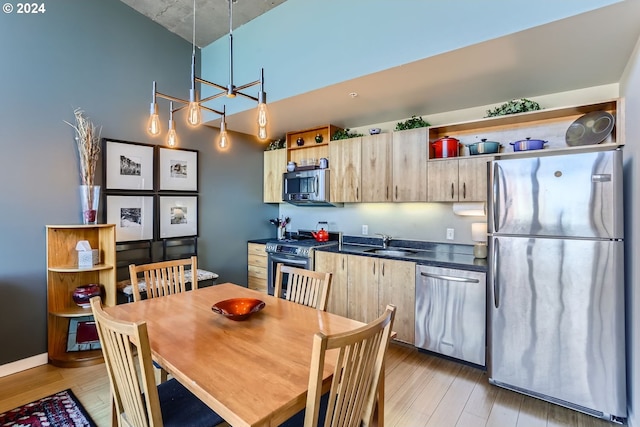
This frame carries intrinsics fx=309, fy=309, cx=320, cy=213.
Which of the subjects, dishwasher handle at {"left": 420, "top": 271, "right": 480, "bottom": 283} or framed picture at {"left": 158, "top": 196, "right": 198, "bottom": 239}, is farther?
framed picture at {"left": 158, "top": 196, "right": 198, "bottom": 239}

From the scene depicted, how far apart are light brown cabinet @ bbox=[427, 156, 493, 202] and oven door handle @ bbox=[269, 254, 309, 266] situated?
1597 mm

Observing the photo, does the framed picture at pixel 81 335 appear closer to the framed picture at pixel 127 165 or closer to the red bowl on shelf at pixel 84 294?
the red bowl on shelf at pixel 84 294

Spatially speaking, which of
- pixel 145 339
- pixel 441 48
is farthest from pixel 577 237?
pixel 145 339

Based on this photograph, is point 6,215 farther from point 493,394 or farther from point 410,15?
point 493,394

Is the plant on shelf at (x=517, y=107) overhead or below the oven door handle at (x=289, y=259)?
overhead

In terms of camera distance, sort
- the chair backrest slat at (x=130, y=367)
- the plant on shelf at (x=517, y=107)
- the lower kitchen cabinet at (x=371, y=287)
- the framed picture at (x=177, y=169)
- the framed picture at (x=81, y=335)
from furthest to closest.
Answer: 1. the framed picture at (x=177, y=169)
2. the lower kitchen cabinet at (x=371, y=287)
3. the framed picture at (x=81, y=335)
4. the plant on shelf at (x=517, y=107)
5. the chair backrest slat at (x=130, y=367)

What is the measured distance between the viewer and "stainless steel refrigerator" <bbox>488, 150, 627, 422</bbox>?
1.96m

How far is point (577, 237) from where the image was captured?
6.75 ft

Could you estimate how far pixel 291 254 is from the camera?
12.6 ft

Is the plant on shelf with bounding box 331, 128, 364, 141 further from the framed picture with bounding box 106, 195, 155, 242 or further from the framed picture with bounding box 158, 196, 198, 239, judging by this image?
the framed picture with bounding box 106, 195, 155, 242

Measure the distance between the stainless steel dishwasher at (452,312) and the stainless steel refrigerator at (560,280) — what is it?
19cm

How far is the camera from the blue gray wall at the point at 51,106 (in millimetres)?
2562

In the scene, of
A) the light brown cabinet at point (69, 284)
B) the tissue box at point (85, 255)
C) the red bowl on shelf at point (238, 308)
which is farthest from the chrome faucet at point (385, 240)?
the tissue box at point (85, 255)

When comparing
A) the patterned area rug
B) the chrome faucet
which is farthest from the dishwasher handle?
the patterned area rug
